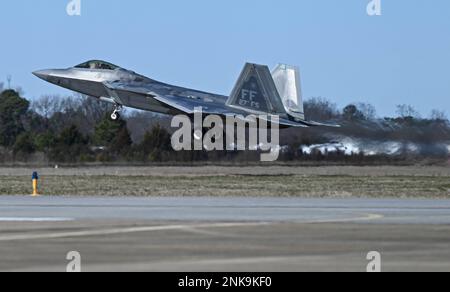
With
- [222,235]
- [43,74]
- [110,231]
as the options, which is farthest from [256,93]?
[222,235]

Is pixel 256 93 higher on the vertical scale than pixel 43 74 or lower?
lower

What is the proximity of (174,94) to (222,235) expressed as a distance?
106ft

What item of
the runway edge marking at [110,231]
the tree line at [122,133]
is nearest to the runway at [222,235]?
the runway edge marking at [110,231]

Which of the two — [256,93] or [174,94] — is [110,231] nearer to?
[256,93]

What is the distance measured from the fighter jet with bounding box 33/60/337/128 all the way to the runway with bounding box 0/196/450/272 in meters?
22.0

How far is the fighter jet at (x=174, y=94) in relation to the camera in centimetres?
4953

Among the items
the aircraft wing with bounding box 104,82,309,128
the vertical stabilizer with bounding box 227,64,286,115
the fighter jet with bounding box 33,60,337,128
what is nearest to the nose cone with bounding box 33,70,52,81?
the fighter jet with bounding box 33,60,337,128

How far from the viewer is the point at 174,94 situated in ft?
167

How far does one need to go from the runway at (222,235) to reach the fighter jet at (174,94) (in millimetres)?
22020

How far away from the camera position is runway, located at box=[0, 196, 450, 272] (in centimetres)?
1552

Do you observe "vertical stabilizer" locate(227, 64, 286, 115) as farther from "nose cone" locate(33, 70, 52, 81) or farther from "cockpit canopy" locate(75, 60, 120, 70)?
"nose cone" locate(33, 70, 52, 81)

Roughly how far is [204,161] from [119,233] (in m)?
41.2

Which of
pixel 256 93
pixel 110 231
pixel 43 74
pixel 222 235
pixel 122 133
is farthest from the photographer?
pixel 122 133
